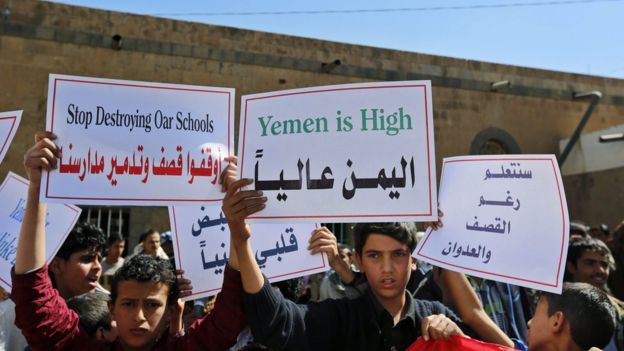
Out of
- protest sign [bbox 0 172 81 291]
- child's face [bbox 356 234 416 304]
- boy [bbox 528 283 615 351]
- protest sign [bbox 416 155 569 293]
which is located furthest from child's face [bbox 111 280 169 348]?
boy [bbox 528 283 615 351]

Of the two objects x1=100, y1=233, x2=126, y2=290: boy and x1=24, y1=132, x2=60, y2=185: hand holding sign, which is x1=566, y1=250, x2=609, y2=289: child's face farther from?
x1=100, y1=233, x2=126, y2=290: boy

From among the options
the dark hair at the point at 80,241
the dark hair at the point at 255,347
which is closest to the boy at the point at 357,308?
the dark hair at the point at 255,347

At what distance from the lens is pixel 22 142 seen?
27.8ft

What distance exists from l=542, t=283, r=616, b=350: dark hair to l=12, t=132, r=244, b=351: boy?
1.13 metres

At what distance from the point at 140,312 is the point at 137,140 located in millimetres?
662

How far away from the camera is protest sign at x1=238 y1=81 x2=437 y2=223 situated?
1924 millimetres

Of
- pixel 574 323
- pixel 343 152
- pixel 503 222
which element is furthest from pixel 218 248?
pixel 574 323

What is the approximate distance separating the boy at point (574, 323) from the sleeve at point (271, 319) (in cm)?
85

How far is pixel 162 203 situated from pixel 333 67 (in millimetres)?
9362

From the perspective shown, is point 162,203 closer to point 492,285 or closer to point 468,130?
point 492,285

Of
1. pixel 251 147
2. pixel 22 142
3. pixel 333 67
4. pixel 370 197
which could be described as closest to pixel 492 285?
pixel 370 197

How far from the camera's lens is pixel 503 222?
2055mm

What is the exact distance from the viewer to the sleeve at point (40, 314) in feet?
5.85

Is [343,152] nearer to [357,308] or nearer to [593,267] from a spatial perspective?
[357,308]
